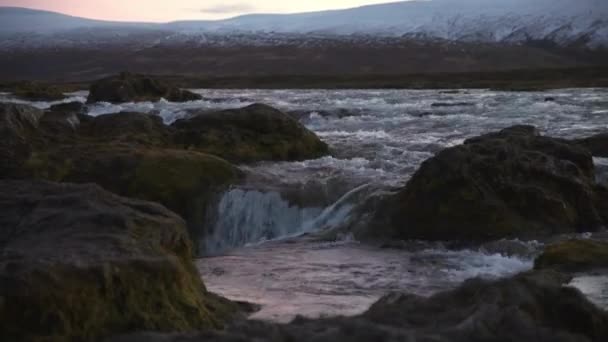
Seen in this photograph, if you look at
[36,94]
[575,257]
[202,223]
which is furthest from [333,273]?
[36,94]

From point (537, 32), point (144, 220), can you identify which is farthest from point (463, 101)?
point (537, 32)

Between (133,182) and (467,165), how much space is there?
652cm

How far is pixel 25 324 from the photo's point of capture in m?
5.80

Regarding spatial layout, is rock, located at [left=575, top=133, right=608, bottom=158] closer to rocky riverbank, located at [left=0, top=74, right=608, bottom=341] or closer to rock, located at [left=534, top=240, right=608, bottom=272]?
rocky riverbank, located at [left=0, top=74, right=608, bottom=341]

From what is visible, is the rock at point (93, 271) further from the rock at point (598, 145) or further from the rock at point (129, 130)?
the rock at point (598, 145)

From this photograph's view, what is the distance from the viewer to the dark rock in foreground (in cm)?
520

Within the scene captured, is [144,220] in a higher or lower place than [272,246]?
higher

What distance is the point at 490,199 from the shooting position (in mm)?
13242

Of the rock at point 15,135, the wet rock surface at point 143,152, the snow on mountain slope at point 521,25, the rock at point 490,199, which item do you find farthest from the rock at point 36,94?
the snow on mountain slope at point 521,25

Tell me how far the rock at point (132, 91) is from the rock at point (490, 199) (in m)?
33.2

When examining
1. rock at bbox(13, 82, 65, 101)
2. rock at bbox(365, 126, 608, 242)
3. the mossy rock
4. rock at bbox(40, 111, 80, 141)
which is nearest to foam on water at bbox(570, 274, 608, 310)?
rock at bbox(365, 126, 608, 242)

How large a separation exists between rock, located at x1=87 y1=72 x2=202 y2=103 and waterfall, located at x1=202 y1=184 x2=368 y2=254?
30.1 metres

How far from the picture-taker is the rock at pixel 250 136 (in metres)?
20.6

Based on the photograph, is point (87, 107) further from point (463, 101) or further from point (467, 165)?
point (467, 165)
